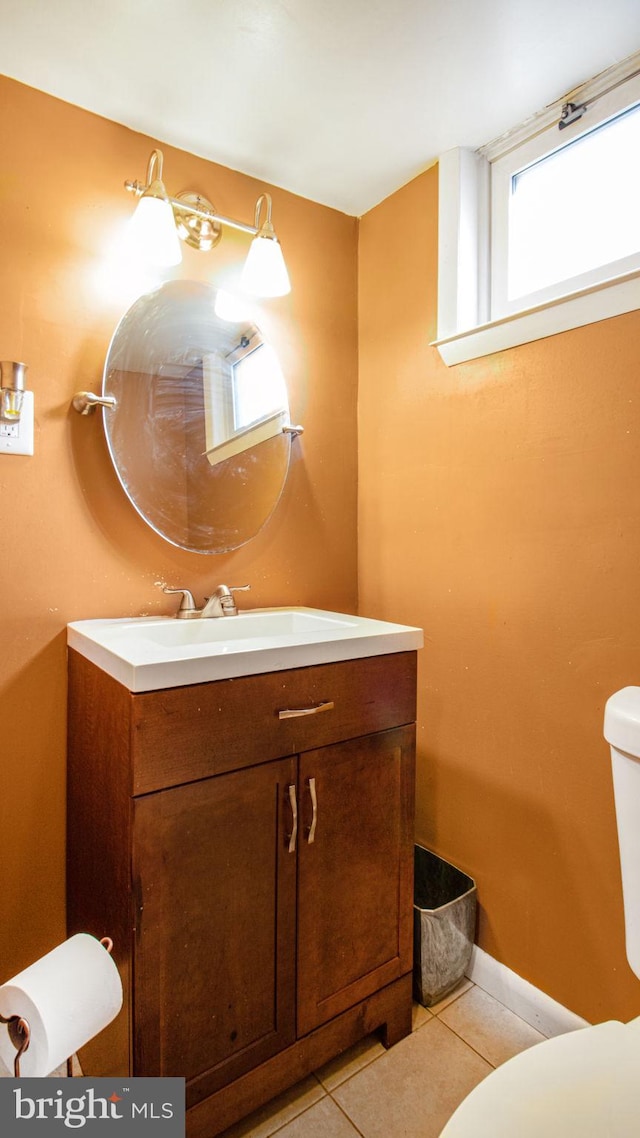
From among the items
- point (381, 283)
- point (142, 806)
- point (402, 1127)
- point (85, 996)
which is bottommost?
point (402, 1127)

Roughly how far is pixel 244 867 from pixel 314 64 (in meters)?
1.60

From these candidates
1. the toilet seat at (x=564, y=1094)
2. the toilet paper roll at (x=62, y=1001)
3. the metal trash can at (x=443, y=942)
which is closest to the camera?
the toilet seat at (x=564, y=1094)

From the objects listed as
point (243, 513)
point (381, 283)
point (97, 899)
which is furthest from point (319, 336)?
point (97, 899)

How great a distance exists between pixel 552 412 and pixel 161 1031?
1382 mm

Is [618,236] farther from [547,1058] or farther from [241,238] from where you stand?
[547,1058]

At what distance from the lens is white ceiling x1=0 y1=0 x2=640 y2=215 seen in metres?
1.08

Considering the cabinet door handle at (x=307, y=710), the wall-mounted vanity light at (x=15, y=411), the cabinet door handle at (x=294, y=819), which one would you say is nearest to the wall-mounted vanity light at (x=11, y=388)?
the wall-mounted vanity light at (x=15, y=411)

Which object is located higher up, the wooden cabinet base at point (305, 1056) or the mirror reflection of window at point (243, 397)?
the mirror reflection of window at point (243, 397)

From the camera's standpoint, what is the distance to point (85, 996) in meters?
0.86

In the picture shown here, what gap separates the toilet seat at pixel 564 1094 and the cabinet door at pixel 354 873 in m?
0.45

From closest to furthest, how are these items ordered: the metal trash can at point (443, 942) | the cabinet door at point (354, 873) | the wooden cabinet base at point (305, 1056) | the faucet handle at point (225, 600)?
1. the wooden cabinet base at point (305, 1056)
2. the cabinet door at point (354, 873)
3. the metal trash can at point (443, 942)
4. the faucet handle at point (225, 600)

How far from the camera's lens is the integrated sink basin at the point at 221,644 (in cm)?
91

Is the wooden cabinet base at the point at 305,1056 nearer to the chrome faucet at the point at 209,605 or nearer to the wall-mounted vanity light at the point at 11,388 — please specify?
the chrome faucet at the point at 209,605

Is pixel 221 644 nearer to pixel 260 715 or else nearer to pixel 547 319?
pixel 260 715
